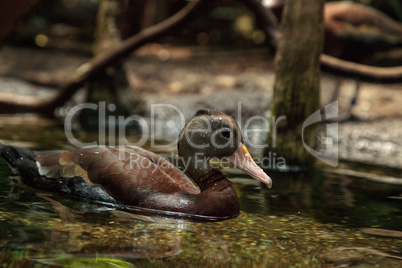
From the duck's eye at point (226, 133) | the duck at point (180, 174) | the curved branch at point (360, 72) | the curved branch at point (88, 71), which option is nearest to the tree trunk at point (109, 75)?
the curved branch at point (88, 71)

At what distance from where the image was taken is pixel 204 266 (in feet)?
11.4

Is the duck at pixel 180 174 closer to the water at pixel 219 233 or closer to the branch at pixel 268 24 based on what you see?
the water at pixel 219 233

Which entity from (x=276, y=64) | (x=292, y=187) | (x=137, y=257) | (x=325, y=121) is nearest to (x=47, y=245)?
(x=137, y=257)

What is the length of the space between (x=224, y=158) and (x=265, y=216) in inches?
23.2

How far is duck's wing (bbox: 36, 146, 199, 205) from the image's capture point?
475 cm

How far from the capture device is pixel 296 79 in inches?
271

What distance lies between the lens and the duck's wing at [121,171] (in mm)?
4746

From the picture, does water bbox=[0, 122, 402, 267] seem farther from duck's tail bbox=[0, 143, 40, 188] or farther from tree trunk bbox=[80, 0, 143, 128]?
tree trunk bbox=[80, 0, 143, 128]

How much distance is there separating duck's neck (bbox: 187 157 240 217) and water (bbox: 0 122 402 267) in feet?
0.37

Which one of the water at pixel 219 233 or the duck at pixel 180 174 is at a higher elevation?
the duck at pixel 180 174

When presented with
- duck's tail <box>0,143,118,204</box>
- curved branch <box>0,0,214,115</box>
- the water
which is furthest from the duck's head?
curved branch <box>0,0,214,115</box>

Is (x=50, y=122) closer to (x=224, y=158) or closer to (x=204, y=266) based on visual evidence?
(x=224, y=158)

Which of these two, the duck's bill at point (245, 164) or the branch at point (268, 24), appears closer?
the duck's bill at point (245, 164)

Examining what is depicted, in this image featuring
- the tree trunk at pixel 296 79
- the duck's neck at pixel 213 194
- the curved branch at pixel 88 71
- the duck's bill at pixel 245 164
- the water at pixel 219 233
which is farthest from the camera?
the curved branch at pixel 88 71
